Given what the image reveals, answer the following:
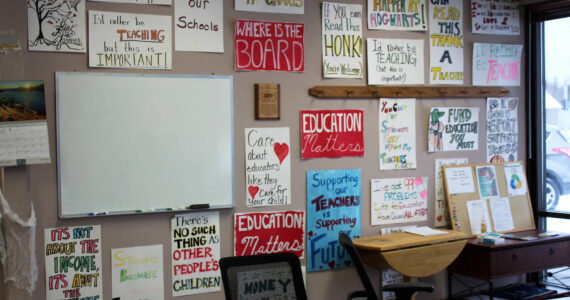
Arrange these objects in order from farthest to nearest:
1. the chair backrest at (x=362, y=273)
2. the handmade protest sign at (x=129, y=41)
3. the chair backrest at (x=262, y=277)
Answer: the handmade protest sign at (x=129, y=41) < the chair backrest at (x=362, y=273) < the chair backrest at (x=262, y=277)

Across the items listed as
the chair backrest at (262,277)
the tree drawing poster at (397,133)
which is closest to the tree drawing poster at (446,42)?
Result: the tree drawing poster at (397,133)

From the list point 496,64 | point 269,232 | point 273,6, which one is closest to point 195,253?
point 269,232

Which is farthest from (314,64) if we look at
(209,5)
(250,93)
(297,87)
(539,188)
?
(539,188)

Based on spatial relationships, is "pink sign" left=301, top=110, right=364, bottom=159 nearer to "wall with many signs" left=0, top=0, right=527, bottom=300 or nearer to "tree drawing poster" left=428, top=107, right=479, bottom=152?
"wall with many signs" left=0, top=0, right=527, bottom=300

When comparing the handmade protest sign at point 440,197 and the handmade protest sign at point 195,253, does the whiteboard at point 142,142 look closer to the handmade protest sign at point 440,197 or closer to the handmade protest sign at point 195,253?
the handmade protest sign at point 195,253

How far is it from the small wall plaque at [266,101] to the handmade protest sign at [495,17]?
1.87 metres

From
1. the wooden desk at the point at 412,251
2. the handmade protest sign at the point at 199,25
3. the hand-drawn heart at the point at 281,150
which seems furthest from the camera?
the hand-drawn heart at the point at 281,150

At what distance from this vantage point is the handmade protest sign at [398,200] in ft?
12.8

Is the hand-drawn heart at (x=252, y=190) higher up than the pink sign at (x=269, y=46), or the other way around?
the pink sign at (x=269, y=46)

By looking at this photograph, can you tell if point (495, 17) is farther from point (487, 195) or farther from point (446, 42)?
point (487, 195)

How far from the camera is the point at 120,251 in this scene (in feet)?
10.6

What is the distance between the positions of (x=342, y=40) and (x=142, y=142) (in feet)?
5.29

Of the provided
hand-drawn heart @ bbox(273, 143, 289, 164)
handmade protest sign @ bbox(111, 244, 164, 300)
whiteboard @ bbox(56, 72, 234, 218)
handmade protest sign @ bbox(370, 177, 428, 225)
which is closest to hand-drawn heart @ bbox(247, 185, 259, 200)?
whiteboard @ bbox(56, 72, 234, 218)

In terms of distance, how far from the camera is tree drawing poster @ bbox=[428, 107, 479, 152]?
411 cm
